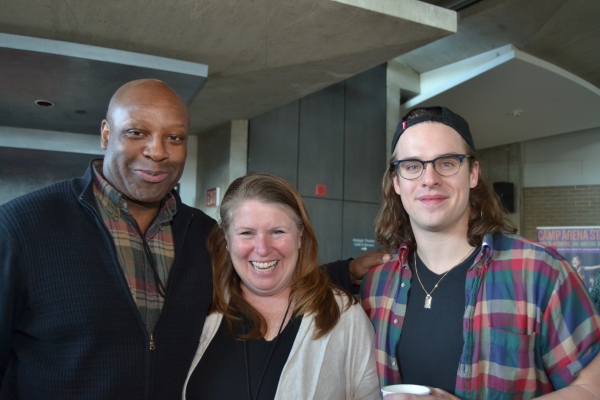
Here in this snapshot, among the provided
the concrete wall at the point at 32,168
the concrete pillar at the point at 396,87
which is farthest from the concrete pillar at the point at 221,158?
the concrete pillar at the point at 396,87

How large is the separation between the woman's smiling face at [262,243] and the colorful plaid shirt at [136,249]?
0.27 metres

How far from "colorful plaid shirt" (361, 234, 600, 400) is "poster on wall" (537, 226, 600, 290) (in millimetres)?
4111

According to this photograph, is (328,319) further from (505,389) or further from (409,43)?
(409,43)

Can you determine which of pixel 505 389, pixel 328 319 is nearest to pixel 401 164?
pixel 328 319

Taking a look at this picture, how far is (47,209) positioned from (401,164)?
126 cm

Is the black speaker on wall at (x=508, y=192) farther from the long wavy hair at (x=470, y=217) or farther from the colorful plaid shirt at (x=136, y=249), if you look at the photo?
the colorful plaid shirt at (x=136, y=249)

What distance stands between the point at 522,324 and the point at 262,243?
3.11 ft

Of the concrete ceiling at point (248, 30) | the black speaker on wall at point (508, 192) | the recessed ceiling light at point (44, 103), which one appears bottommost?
the black speaker on wall at point (508, 192)

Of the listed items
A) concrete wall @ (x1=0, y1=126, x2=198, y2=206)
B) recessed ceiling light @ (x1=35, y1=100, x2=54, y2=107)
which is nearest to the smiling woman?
recessed ceiling light @ (x1=35, y1=100, x2=54, y2=107)

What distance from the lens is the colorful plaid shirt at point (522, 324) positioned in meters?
1.58

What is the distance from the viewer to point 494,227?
1.84 meters

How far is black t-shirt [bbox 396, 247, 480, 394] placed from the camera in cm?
174

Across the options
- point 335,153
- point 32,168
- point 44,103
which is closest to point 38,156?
point 32,168

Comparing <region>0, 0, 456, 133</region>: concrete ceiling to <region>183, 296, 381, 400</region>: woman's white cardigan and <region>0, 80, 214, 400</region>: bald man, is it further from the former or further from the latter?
<region>183, 296, 381, 400</region>: woman's white cardigan
